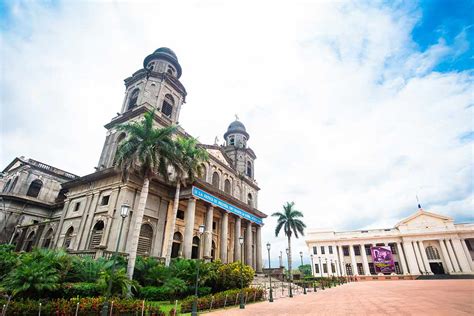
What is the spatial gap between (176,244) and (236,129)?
24753mm

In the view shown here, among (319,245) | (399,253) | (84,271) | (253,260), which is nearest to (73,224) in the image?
(84,271)

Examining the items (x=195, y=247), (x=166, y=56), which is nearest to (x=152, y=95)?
(x=166, y=56)

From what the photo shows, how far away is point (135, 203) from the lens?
871 inches

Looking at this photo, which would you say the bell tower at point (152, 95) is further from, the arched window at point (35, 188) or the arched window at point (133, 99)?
the arched window at point (35, 188)

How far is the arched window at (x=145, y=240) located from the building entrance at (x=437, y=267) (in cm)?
6440

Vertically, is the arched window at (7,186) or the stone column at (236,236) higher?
the arched window at (7,186)

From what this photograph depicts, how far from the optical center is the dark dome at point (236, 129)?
149 ft

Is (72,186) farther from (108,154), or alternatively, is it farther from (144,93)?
(144,93)

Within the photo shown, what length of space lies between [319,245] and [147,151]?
62405 mm

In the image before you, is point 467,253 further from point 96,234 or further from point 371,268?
point 96,234

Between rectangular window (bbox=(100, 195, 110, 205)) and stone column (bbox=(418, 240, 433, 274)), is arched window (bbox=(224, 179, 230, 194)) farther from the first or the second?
stone column (bbox=(418, 240, 433, 274))

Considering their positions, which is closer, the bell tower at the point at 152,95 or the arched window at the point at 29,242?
the bell tower at the point at 152,95

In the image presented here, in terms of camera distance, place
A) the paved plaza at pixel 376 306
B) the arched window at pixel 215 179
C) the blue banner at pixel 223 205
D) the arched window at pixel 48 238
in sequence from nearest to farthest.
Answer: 1. the paved plaza at pixel 376 306
2. the blue banner at pixel 223 205
3. the arched window at pixel 48 238
4. the arched window at pixel 215 179

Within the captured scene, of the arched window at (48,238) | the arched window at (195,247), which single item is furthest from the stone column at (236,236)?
the arched window at (48,238)
